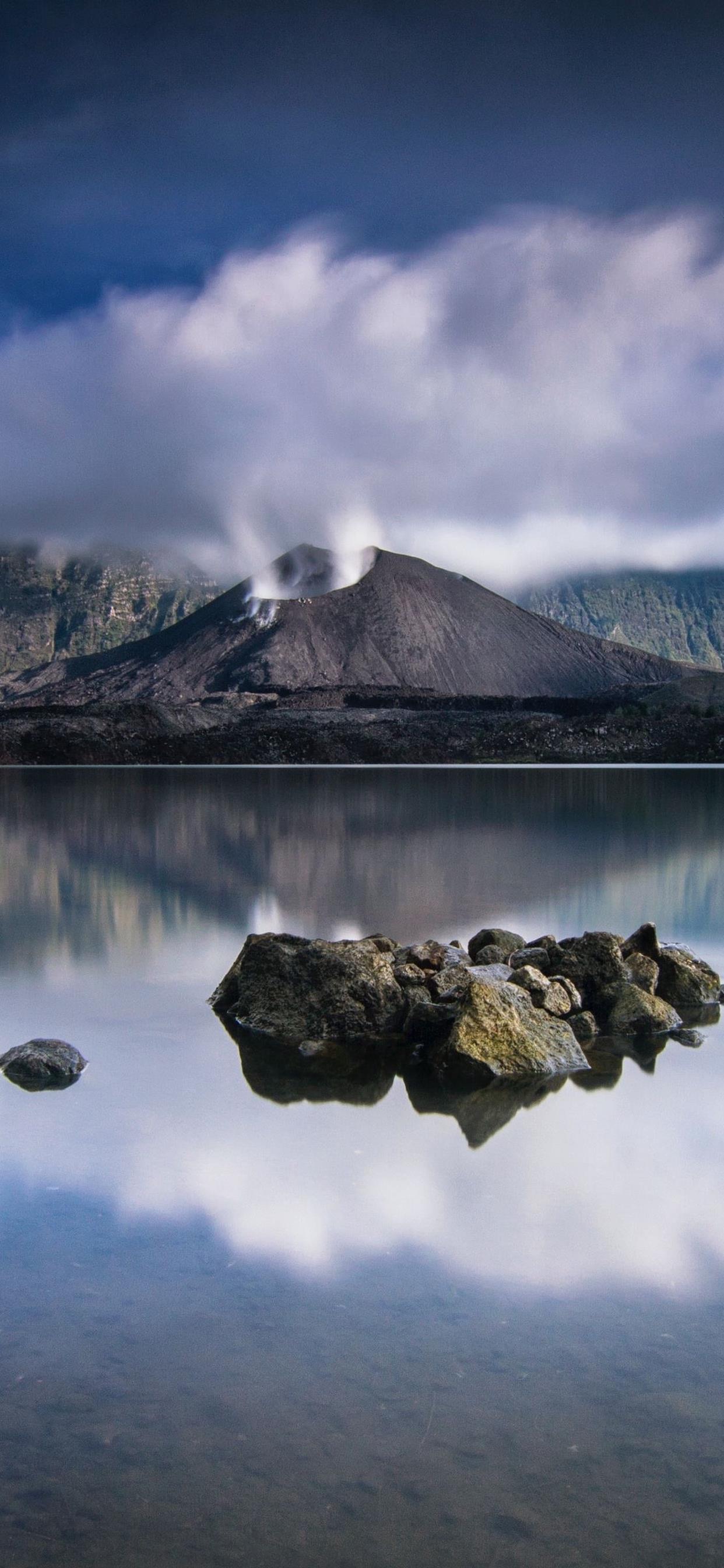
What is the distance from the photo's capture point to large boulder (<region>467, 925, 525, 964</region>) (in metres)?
15.9

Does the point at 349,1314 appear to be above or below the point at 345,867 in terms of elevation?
above

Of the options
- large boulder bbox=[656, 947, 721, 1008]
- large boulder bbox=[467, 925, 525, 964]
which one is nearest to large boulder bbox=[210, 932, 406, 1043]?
large boulder bbox=[467, 925, 525, 964]

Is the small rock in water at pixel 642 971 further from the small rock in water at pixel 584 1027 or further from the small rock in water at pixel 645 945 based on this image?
the small rock in water at pixel 584 1027

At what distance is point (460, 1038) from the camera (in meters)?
11.3

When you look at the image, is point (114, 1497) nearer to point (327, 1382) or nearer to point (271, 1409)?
point (271, 1409)

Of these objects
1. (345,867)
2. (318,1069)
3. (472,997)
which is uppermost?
(472,997)

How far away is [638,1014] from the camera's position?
13227 mm

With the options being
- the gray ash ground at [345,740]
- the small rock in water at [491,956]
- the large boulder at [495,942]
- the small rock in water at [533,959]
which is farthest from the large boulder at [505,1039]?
the gray ash ground at [345,740]

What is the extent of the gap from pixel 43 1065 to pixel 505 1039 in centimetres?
448

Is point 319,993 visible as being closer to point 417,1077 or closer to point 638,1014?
point 417,1077

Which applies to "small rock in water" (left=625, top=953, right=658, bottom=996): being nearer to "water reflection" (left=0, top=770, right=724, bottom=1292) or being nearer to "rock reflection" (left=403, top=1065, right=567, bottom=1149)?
"water reflection" (left=0, top=770, right=724, bottom=1292)

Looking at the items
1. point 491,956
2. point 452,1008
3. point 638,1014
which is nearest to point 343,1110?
point 452,1008

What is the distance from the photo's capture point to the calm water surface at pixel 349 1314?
456 centimetres

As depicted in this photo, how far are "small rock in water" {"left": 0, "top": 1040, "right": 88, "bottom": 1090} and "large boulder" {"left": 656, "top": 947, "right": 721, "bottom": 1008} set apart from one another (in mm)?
7439
